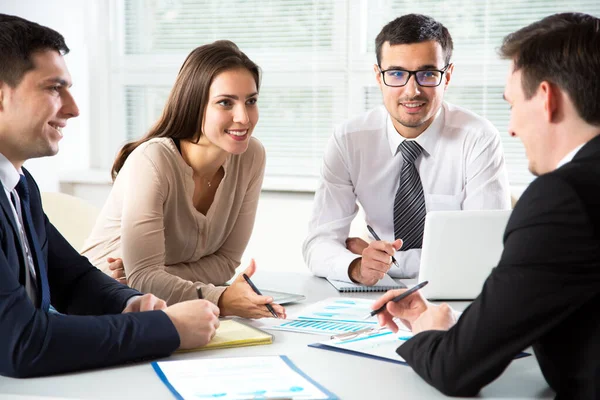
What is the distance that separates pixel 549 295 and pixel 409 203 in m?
1.59

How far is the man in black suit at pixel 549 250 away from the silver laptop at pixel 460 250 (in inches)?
26.1

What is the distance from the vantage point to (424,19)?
2.77 m

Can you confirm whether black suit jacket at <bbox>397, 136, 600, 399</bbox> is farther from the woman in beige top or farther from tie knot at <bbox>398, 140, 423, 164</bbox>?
tie knot at <bbox>398, 140, 423, 164</bbox>

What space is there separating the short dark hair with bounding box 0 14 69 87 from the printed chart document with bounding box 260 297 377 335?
31.2 inches

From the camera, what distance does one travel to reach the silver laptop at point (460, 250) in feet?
6.53

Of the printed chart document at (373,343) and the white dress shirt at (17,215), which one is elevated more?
the white dress shirt at (17,215)

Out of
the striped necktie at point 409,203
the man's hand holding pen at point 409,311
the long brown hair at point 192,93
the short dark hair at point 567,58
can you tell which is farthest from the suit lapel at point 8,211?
the striped necktie at point 409,203

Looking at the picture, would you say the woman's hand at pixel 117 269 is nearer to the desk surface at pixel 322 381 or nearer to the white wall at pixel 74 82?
the desk surface at pixel 322 381

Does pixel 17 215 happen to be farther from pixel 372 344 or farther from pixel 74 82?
pixel 74 82

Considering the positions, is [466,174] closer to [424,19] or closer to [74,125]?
[424,19]

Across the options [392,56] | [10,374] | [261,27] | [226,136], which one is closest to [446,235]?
[226,136]

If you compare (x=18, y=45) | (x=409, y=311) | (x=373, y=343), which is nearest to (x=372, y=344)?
(x=373, y=343)

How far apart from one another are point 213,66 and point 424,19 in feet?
2.86

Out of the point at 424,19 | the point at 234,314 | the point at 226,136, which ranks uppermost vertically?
the point at 424,19
